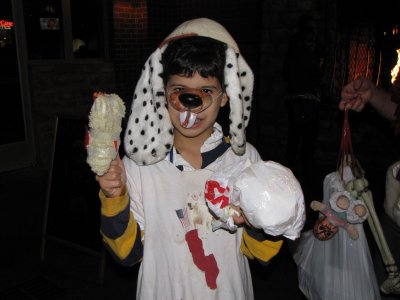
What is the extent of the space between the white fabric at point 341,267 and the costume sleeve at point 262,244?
1.13 metres

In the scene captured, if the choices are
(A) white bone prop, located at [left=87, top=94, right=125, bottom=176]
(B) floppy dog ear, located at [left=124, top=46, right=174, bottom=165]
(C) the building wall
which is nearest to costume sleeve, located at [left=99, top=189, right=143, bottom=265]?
(A) white bone prop, located at [left=87, top=94, right=125, bottom=176]

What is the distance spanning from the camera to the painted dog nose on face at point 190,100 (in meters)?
1.88

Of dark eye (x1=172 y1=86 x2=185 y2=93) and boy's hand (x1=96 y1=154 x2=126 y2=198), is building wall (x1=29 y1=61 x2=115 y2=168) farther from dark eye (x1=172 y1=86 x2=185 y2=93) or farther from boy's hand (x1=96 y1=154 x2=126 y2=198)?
boy's hand (x1=96 y1=154 x2=126 y2=198)

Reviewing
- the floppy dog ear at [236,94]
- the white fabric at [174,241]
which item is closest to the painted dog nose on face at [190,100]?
the floppy dog ear at [236,94]

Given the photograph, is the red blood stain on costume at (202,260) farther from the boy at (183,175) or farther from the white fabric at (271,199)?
the white fabric at (271,199)

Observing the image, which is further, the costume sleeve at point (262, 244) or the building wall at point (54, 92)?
the building wall at point (54, 92)

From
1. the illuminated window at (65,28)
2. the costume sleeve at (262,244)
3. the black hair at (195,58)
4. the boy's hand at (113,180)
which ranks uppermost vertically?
the illuminated window at (65,28)

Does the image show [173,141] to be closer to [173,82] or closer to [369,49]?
[173,82]

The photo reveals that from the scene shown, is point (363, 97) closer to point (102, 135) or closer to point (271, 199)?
point (271, 199)

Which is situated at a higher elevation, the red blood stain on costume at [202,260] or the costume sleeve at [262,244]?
the costume sleeve at [262,244]

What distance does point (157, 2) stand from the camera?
27.8 feet

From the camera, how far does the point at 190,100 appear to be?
1.88m

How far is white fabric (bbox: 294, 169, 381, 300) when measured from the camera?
2758 millimetres

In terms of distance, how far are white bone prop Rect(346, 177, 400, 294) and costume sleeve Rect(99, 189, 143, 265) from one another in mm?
1524
